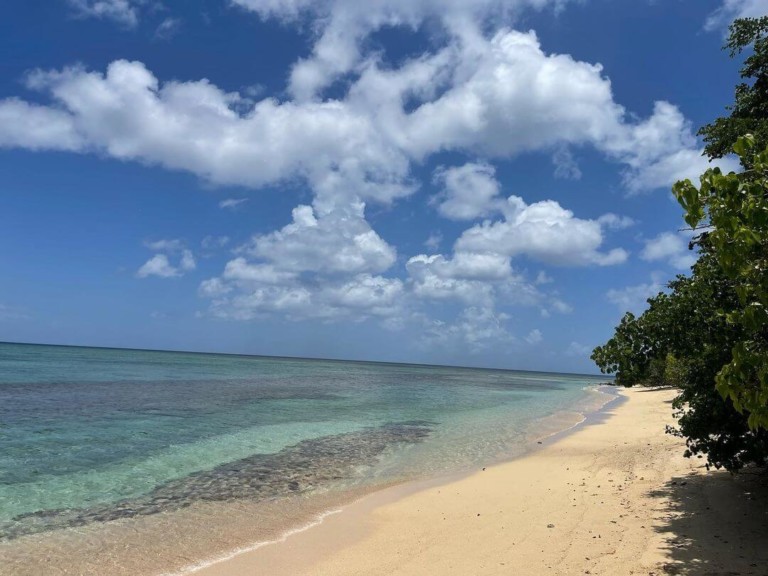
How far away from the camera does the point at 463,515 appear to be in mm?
9945

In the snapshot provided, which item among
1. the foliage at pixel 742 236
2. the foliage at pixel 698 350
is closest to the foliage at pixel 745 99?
the foliage at pixel 698 350

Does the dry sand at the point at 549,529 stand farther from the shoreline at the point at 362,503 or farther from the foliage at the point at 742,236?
the foliage at the point at 742,236

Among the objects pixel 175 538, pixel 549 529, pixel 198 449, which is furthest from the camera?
pixel 198 449

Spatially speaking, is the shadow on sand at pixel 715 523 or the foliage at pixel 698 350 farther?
the foliage at pixel 698 350

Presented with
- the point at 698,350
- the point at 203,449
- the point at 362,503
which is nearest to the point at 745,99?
the point at 698,350

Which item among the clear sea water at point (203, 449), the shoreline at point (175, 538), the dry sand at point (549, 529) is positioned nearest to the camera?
the dry sand at point (549, 529)

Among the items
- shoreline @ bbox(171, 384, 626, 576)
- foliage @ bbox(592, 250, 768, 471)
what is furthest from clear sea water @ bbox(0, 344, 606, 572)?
foliage @ bbox(592, 250, 768, 471)

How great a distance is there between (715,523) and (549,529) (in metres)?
2.54

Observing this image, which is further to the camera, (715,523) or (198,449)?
(198,449)

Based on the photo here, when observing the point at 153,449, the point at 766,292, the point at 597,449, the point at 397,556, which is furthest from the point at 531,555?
the point at 153,449

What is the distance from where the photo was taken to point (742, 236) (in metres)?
3.32

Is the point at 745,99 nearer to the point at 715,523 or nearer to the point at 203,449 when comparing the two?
the point at 715,523

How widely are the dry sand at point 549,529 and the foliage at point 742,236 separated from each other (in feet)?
13.0

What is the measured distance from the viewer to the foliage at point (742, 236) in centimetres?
335
